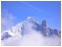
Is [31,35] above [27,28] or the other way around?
the other way around

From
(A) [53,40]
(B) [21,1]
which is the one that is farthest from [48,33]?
(B) [21,1]

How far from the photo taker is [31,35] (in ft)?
6.70

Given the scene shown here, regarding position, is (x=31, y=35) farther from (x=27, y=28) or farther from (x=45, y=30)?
(x=45, y=30)

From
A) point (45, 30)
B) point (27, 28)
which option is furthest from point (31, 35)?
point (45, 30)

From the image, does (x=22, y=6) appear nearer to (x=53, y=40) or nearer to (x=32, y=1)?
(x=32, y=1)

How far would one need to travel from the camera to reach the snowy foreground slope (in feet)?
6.62

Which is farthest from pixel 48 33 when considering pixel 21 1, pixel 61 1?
pixel 21 1

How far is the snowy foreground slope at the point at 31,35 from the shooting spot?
2018 millimetres

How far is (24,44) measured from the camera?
204 cm

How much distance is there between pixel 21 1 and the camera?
2080 mm

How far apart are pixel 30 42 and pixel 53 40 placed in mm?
405

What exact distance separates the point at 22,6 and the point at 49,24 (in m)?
0.57

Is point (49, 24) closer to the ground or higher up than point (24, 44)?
higher up

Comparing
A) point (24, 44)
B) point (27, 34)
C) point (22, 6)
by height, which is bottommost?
point (24, 44)
